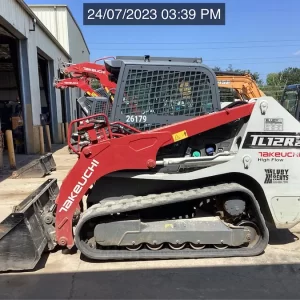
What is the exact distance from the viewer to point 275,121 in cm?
433

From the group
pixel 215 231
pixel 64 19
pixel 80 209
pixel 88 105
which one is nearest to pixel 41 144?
pixel 88 105

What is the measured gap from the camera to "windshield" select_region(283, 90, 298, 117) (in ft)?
33.9

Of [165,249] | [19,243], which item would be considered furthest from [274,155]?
[19,243]

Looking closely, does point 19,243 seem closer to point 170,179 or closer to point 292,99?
point 170,179

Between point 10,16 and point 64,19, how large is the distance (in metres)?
15.4

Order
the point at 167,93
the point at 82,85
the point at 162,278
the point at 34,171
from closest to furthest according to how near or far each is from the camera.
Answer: the point at 162,278
the point at 167,93
the point at 34,171
the point at 82,85

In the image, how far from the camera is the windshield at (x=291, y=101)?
10.3 metres

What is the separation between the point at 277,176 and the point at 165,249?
4.84 ft

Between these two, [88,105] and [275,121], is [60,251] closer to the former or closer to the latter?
[275,121]

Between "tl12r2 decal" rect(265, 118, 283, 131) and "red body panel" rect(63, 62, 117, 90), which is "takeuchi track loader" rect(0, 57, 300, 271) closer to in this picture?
"tl12r2 decal" rect(265, 118, 283, 131)

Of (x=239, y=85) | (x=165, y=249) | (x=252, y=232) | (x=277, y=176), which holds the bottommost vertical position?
(x=165, y=249)

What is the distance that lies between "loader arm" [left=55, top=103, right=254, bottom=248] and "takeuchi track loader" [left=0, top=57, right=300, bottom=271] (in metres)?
0.01

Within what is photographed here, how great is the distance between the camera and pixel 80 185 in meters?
4.24

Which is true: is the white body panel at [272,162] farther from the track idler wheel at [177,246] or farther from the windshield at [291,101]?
the windshield at [291,101]
